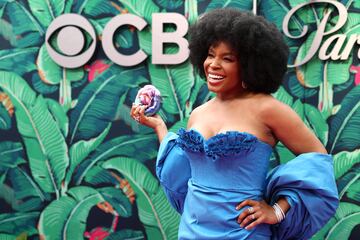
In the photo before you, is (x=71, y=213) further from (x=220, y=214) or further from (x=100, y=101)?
(x=220, y=214)

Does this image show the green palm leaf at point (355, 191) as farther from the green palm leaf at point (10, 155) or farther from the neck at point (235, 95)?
the green palm leaf at point (10, 155)

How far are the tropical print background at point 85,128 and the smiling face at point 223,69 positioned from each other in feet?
5.85

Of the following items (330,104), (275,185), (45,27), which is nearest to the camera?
(275,185)

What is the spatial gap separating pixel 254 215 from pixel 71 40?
2394mm

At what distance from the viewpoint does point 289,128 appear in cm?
164

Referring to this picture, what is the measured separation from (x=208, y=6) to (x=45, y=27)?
1.18 meters

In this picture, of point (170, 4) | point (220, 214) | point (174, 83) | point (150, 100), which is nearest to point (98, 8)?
point (170, 4)

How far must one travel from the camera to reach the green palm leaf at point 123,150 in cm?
358

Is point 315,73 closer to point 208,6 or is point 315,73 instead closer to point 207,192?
point 208,6

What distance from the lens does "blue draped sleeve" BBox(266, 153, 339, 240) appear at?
159 cm

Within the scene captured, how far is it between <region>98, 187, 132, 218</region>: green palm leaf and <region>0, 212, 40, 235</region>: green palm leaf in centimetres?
53

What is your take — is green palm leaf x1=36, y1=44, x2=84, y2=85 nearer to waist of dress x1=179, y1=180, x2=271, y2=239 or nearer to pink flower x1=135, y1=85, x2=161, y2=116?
pink flower x1=135, y1=85, x2=161, y2=116

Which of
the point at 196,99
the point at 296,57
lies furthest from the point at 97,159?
the point at 296,57

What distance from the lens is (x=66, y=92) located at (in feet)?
11.9
